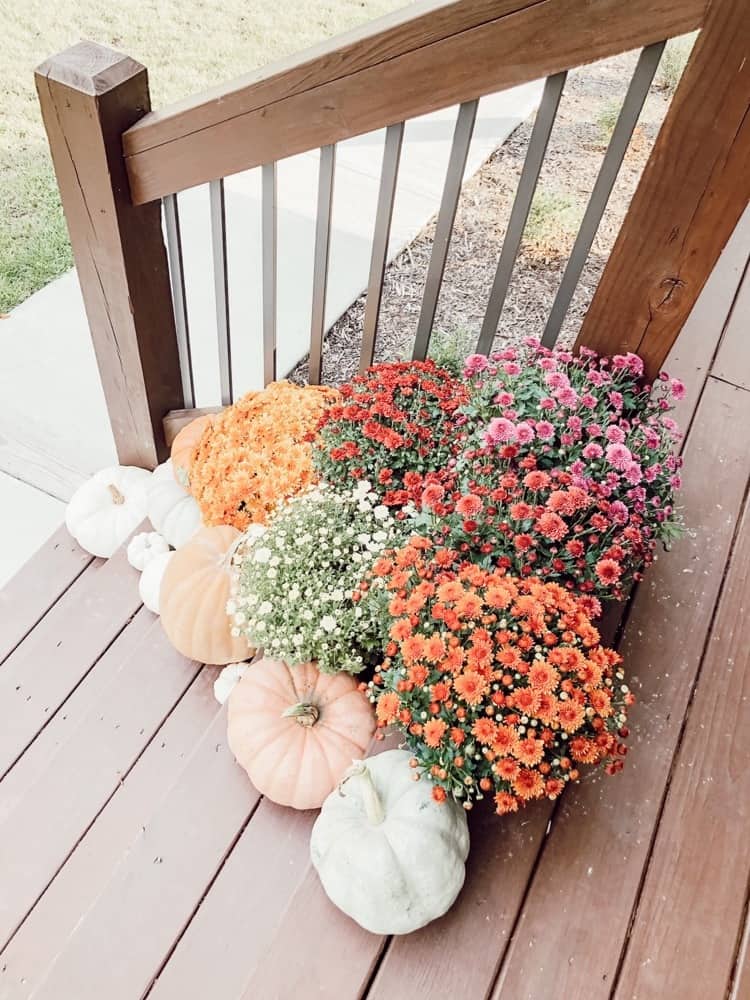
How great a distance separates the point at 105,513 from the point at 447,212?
49.5 inches

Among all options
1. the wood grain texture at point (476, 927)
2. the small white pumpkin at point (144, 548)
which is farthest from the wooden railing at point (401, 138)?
the wood grain texture at point (476, 927)

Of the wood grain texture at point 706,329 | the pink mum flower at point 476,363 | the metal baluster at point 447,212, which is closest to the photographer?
the metal baluster at point 447,212

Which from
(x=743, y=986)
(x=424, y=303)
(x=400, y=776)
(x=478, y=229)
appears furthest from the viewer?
(x=478, y=229)

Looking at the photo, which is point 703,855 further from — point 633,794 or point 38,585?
point 38,585

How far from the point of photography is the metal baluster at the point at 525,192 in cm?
120

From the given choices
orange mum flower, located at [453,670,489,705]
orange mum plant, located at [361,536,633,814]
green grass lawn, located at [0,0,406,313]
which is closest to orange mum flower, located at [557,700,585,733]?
orange mum plant, located at [361,536,633,814]

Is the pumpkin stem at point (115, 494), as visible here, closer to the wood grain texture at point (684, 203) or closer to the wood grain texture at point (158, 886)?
the wood grain texture at point (158, 886)

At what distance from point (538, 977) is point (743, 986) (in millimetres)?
306

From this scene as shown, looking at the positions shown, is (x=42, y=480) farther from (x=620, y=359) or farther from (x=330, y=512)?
(x=620, y=359)

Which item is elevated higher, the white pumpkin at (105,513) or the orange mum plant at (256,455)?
the orange mum plant at (256,455)

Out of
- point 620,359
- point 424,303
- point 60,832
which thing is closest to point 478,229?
point 424,303

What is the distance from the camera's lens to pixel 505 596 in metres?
1.17

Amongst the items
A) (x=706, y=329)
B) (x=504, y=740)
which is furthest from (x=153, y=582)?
(x=706, y=329)

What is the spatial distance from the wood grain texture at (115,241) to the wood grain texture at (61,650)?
0.43 meters
